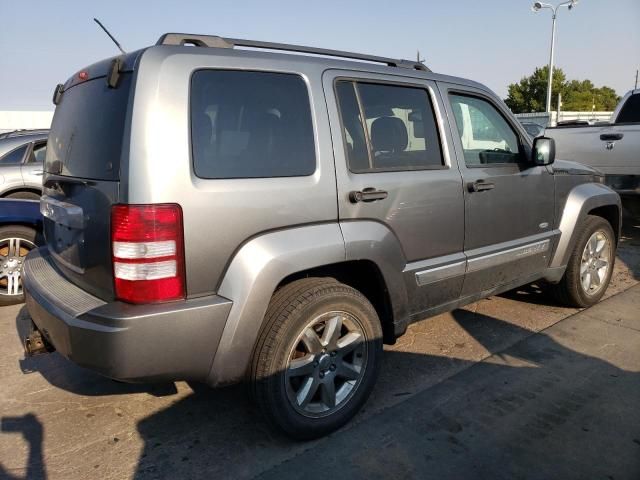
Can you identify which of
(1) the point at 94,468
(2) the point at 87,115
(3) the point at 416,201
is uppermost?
Answer: (2) the point at 87,115

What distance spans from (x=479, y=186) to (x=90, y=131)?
7.57 ft

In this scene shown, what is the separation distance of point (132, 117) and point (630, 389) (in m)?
3.20


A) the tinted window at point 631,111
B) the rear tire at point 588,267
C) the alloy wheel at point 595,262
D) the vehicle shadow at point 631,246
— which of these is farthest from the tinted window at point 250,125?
the tinted window at point 631,111

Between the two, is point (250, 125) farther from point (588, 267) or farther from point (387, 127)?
point (588, 267)

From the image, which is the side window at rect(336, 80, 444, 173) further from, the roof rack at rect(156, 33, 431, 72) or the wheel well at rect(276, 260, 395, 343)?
the wheel well at rect(276, 260, 395, 343)

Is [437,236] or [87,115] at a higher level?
[87,115]

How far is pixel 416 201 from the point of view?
9.73ft

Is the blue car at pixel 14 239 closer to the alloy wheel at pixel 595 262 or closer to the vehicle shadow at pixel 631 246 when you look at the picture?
the alloy wheel at pixel 595 262

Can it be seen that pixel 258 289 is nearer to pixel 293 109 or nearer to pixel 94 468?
pixel 293 109

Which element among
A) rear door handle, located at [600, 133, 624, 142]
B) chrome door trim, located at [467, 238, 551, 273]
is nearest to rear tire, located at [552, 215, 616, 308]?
chrome door trim, located at [467, 238, 551, 273]

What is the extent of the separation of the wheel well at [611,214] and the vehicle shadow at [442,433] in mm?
1675

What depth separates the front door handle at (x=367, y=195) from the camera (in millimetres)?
2676

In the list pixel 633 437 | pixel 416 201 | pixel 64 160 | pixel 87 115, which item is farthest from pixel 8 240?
pixel 633 437

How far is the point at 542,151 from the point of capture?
145 inches
